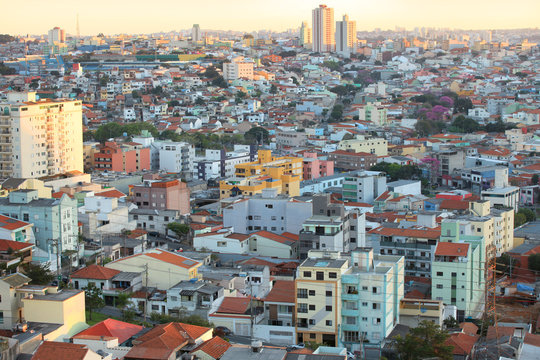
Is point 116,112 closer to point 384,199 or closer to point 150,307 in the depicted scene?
point 384,199

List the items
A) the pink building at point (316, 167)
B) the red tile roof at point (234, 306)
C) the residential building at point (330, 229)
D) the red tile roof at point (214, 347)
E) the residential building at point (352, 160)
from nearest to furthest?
the red tile roof at point (214, 347), the red tile roof at point (234, 306), the residential building at point (330, 229), the pink building at point (316, 167), the residential building at point (352, 160)

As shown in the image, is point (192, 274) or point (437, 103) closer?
point (192, 274)

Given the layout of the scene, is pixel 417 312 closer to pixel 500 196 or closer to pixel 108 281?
pixel 108 281

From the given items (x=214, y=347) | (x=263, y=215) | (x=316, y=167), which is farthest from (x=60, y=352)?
(x=316, y=167)

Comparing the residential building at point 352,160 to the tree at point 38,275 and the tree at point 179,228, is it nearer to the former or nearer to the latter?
the tree at point 179,228

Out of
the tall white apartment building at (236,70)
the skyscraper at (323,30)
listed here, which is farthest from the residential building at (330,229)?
the skyscraper at (323,30)

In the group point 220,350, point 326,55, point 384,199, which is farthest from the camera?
point 326,55

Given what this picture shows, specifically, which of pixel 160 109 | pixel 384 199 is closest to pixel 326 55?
pixel 160 109
